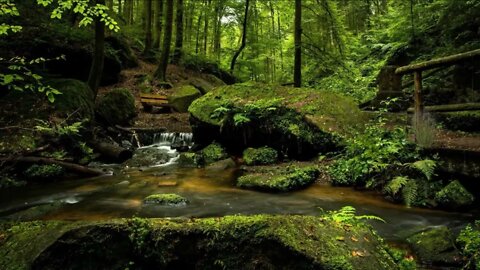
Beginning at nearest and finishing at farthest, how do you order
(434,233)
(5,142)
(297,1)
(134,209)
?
(434,233), (134,209), (5,142), (297,1)

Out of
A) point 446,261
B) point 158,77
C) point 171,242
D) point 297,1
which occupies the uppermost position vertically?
point 297,1

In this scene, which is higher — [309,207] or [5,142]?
[5,142]

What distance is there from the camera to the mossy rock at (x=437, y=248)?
411cm

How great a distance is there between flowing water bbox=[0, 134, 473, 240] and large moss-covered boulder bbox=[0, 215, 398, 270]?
2649 mm

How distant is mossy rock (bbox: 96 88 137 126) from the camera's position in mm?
13984

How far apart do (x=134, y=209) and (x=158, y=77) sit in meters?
14.4

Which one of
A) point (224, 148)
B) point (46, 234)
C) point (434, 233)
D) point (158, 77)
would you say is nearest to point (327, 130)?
point (224, 148)

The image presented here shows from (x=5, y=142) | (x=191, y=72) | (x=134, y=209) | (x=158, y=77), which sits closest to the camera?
(x=134, y=209)

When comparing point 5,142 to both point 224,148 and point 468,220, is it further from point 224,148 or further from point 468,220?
point 468,220

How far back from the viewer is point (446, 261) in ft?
13.4

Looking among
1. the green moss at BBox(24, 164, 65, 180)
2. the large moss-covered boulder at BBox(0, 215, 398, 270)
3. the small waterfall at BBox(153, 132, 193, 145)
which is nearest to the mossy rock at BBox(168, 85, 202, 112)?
the small waterfall at BBox(153, 132, 193, 145)

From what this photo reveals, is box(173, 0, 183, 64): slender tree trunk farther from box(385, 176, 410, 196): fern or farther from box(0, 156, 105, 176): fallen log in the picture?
box(385, 176, 410, 196): fern

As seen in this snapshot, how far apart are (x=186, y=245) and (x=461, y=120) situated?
837 cm

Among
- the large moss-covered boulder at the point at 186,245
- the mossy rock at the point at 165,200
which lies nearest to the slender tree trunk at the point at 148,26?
the mossy rock at the point at 165,200
